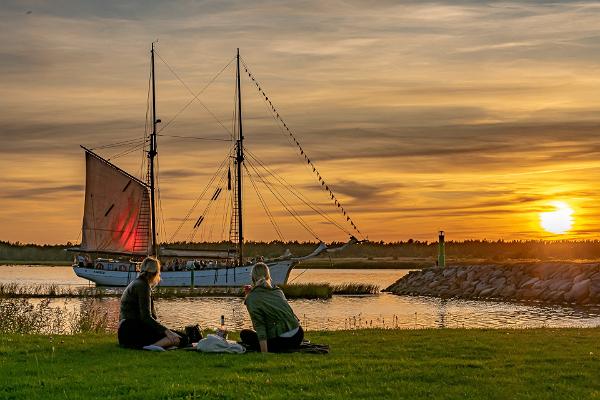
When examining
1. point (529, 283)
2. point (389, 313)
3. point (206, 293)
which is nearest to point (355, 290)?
point (206, 293)

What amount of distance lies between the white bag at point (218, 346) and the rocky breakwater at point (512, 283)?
3760 centimetres

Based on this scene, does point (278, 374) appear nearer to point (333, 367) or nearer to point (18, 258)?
point (333, 367)

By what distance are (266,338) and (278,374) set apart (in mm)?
2108

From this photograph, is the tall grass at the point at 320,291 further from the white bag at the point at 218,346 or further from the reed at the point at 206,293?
the white bag at the point at 218,346

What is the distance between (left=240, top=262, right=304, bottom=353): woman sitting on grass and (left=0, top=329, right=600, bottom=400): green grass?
375 mm

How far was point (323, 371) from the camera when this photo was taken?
45.1 feet

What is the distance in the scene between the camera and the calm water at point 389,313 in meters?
33.2

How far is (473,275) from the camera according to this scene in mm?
61688

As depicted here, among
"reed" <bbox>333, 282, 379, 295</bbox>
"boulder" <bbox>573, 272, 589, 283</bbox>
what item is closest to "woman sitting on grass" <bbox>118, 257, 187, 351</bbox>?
"boulder" <bbox>573, 272, 589, 283</bbox>

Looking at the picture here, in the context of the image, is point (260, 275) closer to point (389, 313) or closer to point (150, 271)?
point (150, 271)

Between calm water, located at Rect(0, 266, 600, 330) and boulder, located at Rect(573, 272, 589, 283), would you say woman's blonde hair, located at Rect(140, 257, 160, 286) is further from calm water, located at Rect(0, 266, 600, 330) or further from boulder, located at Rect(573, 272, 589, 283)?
boulder, located at Rect(573, 272, 589, 283)

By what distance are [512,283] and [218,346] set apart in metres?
44.1

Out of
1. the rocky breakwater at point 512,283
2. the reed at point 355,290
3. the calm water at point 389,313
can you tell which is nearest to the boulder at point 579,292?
the rocky breakwater at point 512,283

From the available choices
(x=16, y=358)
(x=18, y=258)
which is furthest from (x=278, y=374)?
(x=18, y=258)
